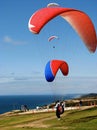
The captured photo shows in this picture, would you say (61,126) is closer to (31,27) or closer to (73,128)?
(73,128)

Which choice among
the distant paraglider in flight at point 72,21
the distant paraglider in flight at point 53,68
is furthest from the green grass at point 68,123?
the distant paraglider in flight at point 72,21

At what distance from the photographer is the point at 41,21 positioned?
33.8 m

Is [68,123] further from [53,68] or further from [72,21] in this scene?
[72,21]

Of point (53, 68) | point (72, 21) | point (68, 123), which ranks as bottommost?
point (68, 123)

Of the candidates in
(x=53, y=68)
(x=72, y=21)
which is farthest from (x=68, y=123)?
(x=72, y=21)

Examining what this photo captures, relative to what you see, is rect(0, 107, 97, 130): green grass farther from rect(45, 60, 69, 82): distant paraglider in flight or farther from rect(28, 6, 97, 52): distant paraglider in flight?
rect(28, 6, 97, 52): distant paraglider in flight

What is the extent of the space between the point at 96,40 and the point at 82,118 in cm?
1066

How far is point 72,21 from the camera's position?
36781 millimetres

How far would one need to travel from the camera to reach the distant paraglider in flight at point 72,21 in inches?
1332

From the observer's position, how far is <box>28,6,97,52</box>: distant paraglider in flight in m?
33.8

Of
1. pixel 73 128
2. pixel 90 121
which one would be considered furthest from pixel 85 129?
pixel 90 121

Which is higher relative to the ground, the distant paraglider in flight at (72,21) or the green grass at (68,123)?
the distant paraglider in flight at (72,21)

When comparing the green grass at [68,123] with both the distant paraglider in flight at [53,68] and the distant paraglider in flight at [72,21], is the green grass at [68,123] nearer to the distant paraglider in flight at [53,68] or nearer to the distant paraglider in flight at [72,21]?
the distant paraglider in flight at [53,68]

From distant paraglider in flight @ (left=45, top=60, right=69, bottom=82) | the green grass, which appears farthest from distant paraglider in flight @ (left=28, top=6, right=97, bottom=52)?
the green grass
